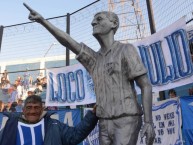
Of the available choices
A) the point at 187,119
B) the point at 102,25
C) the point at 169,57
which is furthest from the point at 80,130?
the point at 169,57

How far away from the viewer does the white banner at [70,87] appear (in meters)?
6.71

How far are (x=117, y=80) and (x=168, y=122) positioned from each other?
3.22m

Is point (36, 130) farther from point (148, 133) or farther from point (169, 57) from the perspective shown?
point (169, 57)

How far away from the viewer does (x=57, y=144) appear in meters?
2.79

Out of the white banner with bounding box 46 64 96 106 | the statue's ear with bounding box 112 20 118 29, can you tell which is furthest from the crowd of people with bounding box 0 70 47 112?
the statue's ear with bounding box 112 20 118 29

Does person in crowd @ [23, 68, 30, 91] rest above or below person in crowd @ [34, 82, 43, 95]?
above

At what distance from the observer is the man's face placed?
2865 millimetres

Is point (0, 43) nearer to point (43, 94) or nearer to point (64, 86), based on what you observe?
point (43, 94)

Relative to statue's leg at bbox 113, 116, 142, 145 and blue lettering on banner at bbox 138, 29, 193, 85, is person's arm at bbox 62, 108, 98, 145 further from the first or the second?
blue lettering on banner at bbox 138, 29, 193, 85

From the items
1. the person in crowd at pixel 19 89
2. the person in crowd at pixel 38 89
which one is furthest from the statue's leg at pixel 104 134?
the person in crowd at pixel 19 89

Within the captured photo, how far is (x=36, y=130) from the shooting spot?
284 cm

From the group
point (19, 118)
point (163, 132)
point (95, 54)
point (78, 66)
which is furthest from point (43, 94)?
point (95, 54)

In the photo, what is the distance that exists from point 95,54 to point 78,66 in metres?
4.61

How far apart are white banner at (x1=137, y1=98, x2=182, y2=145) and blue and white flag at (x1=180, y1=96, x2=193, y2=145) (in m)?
0.07
